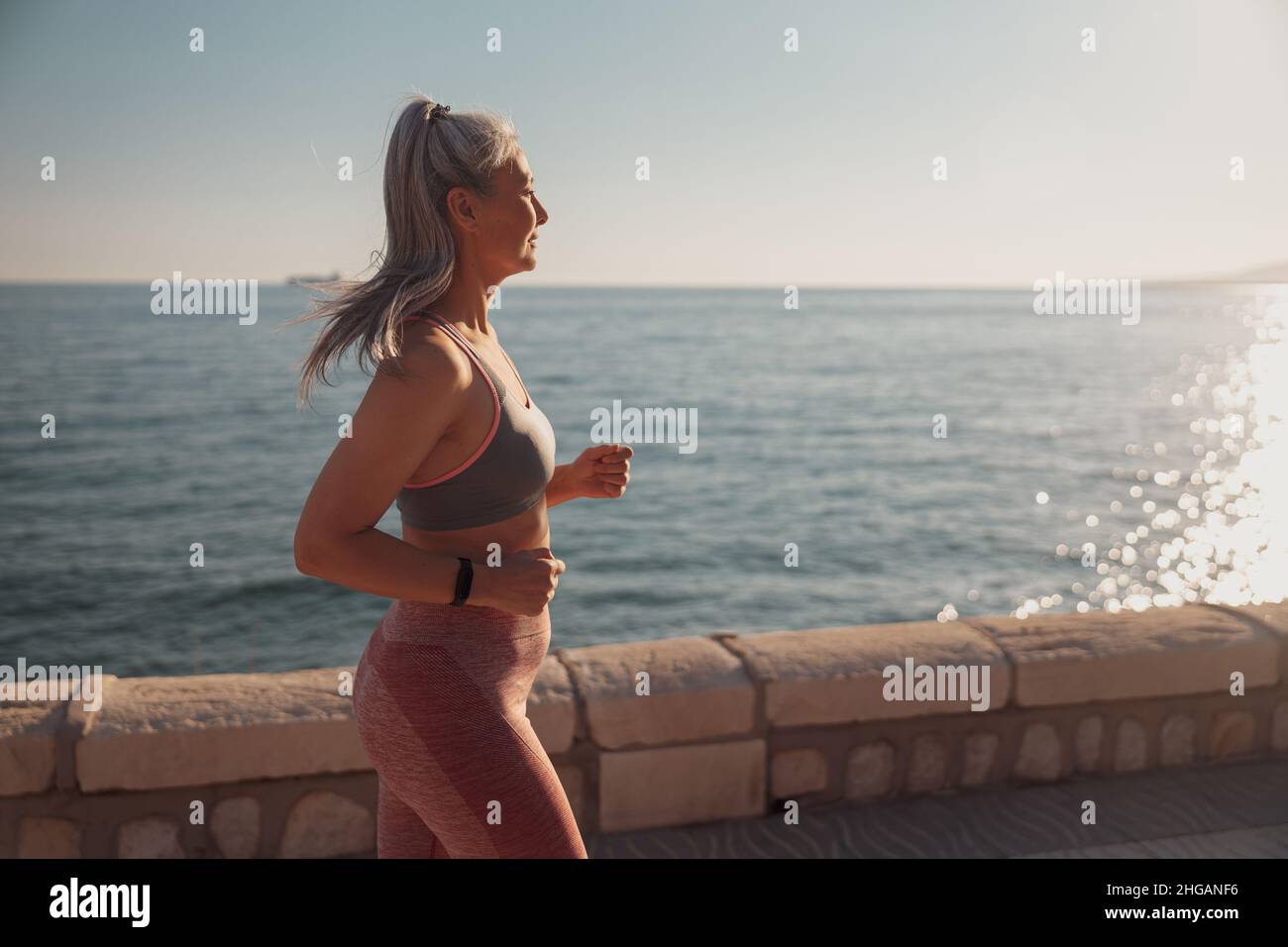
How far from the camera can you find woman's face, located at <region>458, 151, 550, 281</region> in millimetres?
1825

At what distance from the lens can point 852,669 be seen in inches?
134

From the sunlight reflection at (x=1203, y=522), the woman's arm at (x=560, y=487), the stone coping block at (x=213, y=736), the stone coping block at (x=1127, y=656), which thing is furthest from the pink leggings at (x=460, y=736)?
the sunlight reflection at (x=1203, y=522)

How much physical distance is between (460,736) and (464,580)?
263 mm

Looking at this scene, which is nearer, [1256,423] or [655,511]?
[655,511]

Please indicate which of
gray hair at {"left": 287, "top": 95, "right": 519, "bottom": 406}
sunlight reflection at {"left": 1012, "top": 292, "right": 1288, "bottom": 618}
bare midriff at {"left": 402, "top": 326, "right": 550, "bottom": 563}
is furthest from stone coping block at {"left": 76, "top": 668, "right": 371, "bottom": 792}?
sunlight reflection at {"left": 1012, "top": 292, "right": 1288, "bottom": 618}

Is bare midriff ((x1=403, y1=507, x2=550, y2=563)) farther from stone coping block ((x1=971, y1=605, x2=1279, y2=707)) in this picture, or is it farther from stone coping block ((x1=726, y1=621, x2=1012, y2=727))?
stone coping block ((x1=971, y1=605, x2=1279, y2=707))

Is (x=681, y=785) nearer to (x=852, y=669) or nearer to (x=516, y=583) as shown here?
(x=852, y=669)

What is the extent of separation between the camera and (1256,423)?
34.0m

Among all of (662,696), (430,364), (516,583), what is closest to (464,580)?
(516,583)

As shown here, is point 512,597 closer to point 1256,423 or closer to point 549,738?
point 549,738

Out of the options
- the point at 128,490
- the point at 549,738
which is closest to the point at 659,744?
the point at 549,738

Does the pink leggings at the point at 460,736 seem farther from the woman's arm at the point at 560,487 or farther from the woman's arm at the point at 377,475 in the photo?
the woman's arm at the point at 560,487

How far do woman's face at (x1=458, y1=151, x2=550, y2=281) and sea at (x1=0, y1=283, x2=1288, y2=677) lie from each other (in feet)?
1.59
